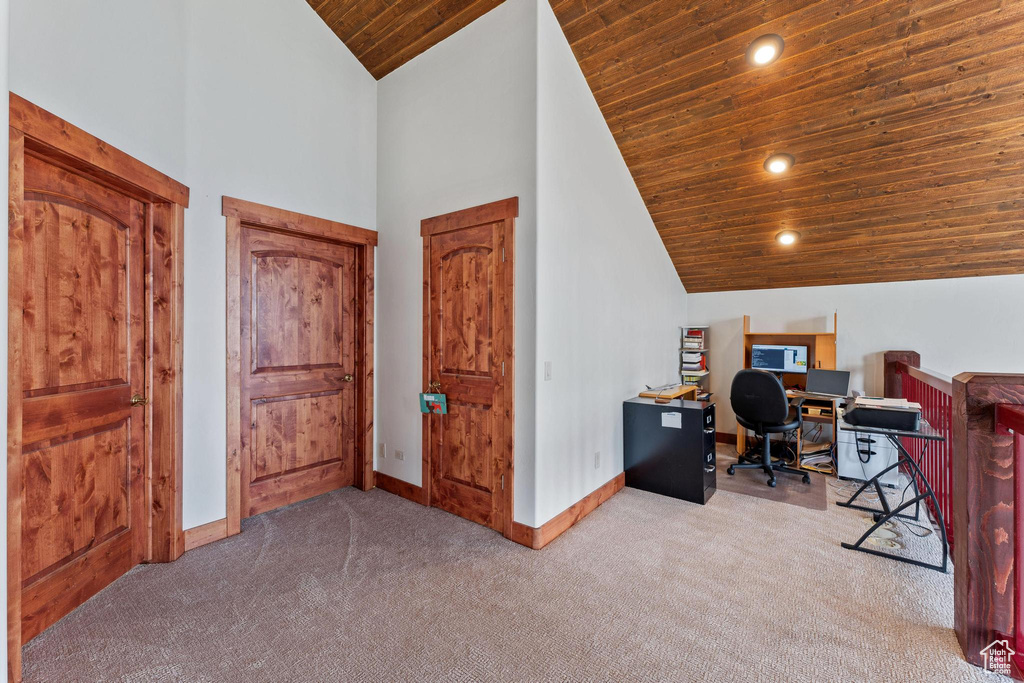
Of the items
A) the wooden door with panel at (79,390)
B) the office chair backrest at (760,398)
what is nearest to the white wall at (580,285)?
the office chair backrest at (760,398)

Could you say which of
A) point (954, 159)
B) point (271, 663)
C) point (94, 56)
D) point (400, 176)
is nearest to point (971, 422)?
point (954, 159)

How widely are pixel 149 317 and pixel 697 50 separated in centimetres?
365

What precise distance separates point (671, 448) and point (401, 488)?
2110 millimetres

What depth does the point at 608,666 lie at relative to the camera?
1.70 m

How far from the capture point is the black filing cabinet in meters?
3.30

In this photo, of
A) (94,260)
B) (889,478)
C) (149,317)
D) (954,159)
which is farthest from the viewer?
(889,478)

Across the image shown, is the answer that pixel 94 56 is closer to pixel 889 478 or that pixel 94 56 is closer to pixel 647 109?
pixel 647 109

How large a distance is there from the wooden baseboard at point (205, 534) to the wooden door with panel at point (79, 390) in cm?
21

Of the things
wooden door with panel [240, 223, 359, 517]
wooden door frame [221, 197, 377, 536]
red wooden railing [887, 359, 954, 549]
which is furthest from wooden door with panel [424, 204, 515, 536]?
red wooden railing [887, 359, 954, 549]

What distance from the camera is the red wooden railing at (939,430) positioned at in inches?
109

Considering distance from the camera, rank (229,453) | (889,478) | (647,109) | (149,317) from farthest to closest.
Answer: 1. (889,478)
2. (647,109)
3. (229,453)
4. (149,317)

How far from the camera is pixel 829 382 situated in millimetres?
4262

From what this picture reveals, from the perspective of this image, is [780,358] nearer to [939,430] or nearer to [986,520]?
[939,430]

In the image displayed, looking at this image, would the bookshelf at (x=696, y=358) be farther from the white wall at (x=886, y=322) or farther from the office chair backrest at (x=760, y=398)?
the office chair backrest at (x=760, y=398)
